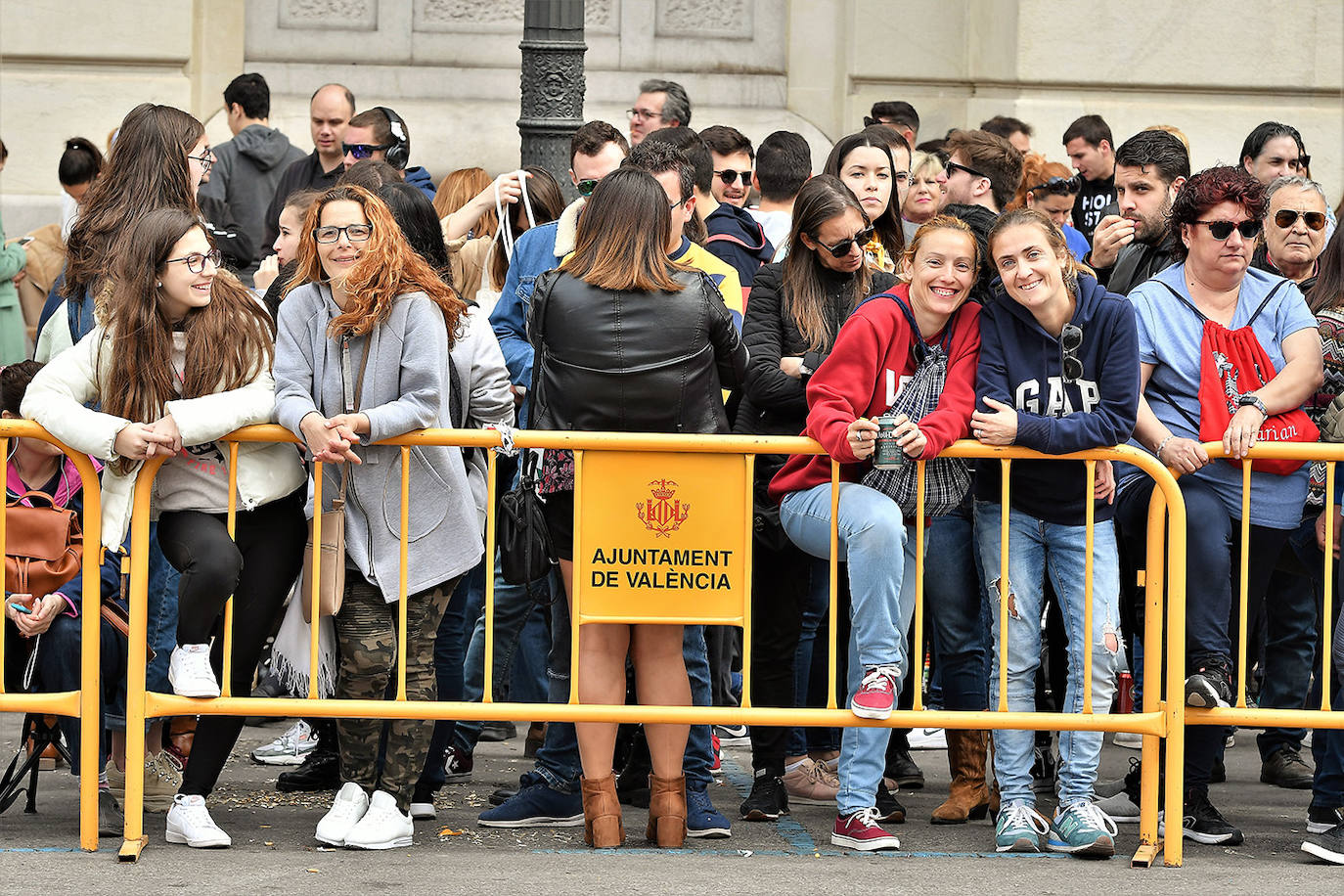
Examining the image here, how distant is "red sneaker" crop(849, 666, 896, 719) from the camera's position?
5.72m

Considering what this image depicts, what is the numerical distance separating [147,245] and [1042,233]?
2889mm

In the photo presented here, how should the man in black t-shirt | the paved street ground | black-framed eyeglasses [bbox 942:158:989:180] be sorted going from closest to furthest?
the paved street ground → black-framed eyeglasses [bbox 942:158:989:180] → the man in black t-shirt

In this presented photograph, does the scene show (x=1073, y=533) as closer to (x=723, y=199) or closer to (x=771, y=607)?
(x=771, y=607)

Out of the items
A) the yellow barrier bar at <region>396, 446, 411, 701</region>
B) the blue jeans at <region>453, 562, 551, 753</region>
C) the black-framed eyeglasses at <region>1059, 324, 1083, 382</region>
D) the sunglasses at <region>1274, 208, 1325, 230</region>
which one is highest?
the sunglasses at <region>1274, 208, 1325, 230</region>

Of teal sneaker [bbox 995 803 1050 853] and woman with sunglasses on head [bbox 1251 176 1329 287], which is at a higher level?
woman with sunglasses on head [bbox 1251 176 1329 287]

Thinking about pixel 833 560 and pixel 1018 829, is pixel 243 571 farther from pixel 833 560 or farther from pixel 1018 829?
pixel 1018 829

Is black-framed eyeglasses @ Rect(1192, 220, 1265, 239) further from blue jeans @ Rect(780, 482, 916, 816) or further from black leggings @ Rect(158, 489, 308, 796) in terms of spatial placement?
black leggings @ Rect(158, 489, 308, 796)

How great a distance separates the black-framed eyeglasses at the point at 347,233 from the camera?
5824mm

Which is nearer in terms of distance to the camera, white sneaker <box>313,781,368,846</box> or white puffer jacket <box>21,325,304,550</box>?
white puffer jacket <box>21,325,304,550</box>

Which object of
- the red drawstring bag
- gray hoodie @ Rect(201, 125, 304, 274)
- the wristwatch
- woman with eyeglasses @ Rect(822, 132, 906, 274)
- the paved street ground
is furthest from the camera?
gray hoodie @ Rect(201, 125, 304, 274)

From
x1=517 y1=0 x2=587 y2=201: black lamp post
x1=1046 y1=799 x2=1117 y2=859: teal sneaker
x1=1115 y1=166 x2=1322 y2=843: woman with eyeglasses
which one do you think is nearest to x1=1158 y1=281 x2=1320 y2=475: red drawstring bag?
x1=1115 y1=166 x2=1322 y2=843: woman with eyeglasses

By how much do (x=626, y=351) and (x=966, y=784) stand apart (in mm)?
2039

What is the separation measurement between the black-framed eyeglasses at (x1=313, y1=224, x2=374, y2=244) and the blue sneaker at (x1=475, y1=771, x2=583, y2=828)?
195 cm

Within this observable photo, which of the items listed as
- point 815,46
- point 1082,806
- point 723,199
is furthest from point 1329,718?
point 815,46
